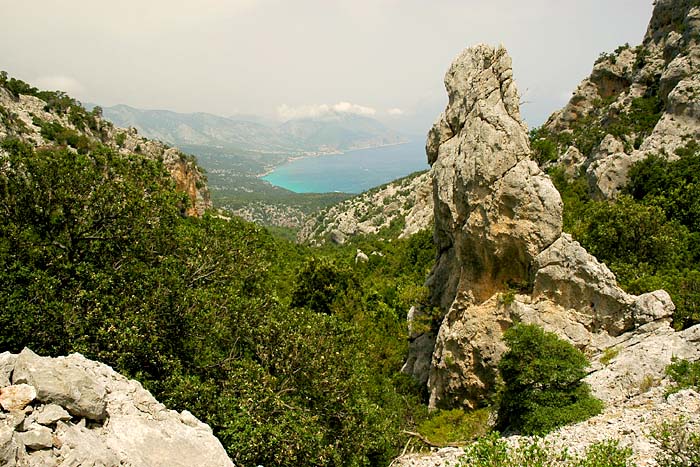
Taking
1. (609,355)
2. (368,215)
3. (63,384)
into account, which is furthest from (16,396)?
(368,215)

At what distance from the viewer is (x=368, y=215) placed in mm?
121188

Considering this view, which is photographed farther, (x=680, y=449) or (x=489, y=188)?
(x=489, y=188)

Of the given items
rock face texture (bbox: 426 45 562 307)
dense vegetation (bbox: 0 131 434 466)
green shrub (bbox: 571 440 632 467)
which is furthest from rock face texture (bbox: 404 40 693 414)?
green shrub (bbox: 571 440 632 467)

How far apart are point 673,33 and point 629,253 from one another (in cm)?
4583

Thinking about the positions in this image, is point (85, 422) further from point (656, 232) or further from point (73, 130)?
point (73, 130)

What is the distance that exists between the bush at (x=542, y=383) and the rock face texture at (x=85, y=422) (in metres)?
10.8

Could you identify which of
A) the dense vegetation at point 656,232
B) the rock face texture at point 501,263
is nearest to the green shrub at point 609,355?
the rock face texture at point 501,263

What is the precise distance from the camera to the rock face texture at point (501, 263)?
17.5m

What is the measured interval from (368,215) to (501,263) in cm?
10178

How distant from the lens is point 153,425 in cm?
905

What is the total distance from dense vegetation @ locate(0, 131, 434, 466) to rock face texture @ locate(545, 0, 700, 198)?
4103 cm

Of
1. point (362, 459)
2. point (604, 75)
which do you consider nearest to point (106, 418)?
point (362, 459)

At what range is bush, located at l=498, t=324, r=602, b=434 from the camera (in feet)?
45.1

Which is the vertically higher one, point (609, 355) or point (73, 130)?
point (73, 130)
